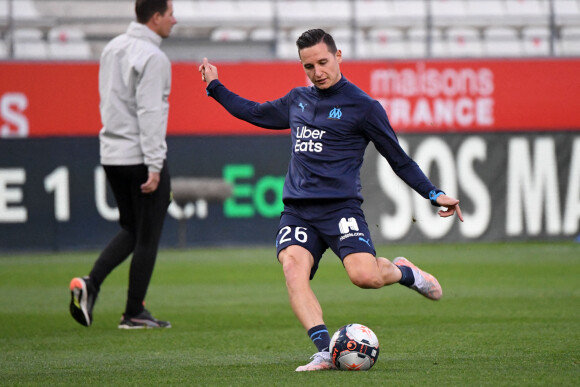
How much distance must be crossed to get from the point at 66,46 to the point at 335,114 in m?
13.1

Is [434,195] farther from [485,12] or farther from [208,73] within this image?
[485,12]

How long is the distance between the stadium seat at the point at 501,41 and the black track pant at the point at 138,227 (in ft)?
44.7

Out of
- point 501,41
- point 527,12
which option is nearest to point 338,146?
point 501,41

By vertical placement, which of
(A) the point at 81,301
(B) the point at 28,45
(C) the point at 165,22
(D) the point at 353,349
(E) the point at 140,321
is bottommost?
(E) the point at 140,321

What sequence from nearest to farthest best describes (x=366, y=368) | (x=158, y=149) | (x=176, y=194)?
(x=366, y=368) → (x=158, y=149) → (x=176, y=194)

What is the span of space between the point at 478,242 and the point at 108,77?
10.3 metres

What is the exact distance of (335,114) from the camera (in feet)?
18.1

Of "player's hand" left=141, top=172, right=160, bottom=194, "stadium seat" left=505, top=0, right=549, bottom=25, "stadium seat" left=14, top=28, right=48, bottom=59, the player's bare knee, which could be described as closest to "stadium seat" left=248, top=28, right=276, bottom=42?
"stadium seat" left=14, top=28, right=48, bottom=59

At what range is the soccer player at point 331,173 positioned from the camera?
210 inches

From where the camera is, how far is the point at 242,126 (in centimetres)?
1695

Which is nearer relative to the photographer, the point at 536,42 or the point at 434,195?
the point at 434,195

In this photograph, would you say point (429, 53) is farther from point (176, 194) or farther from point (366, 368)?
point (366, 368)

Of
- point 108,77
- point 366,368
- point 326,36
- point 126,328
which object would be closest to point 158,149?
point 108,77

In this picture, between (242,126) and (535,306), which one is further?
(242,126)
